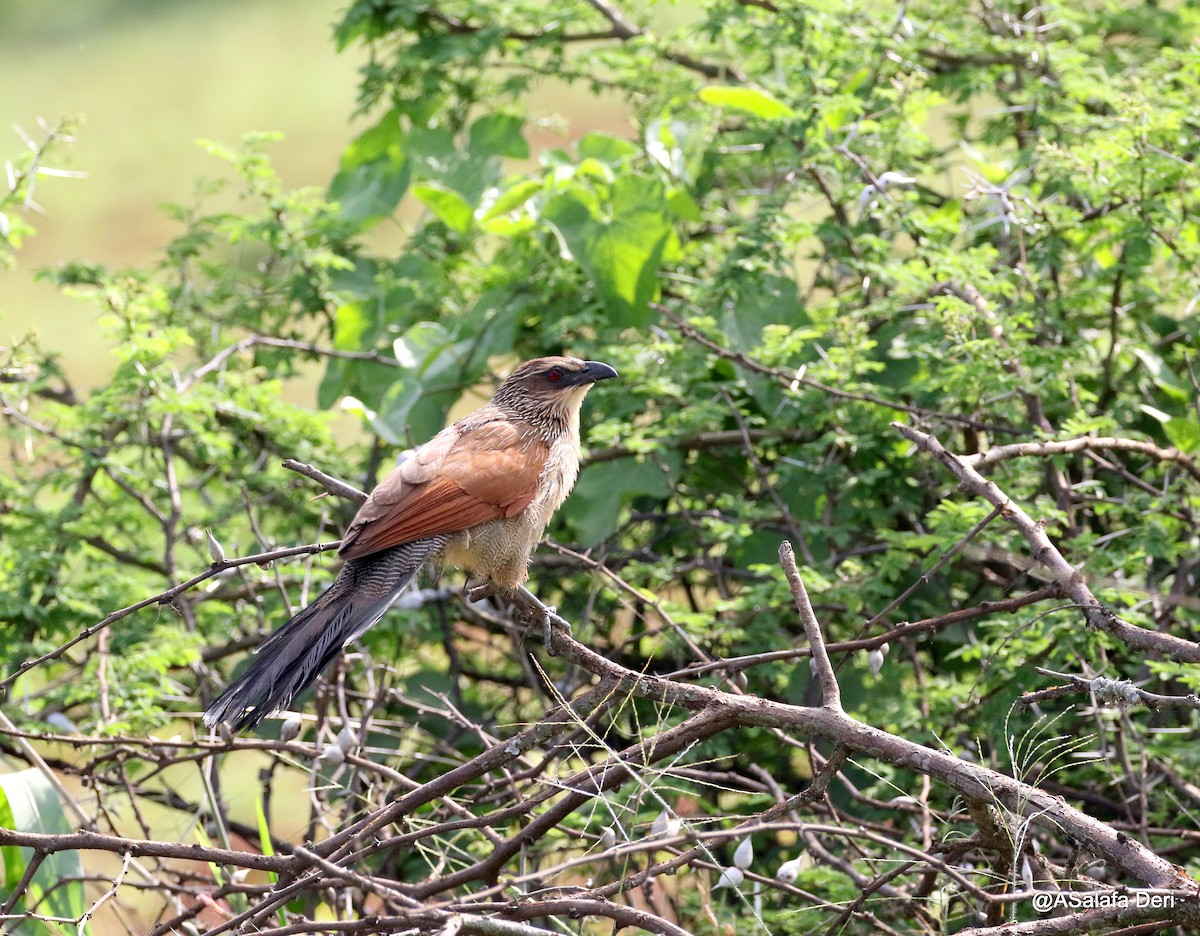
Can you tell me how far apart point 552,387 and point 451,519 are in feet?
2.21

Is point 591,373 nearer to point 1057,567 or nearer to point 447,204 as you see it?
point 447,204

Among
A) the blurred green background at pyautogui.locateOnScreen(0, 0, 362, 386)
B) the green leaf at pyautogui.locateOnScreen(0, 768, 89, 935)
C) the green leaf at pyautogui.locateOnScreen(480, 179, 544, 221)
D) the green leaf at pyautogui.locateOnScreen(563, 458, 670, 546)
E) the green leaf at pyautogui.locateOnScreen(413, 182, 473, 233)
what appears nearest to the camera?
the green leaf at pyautogui.locateOnScreen(0, 768, 89, 935)

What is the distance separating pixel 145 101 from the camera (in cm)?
1480

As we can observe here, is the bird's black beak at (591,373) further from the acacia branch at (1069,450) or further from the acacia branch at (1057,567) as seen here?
the acacia branch at (1057,567)

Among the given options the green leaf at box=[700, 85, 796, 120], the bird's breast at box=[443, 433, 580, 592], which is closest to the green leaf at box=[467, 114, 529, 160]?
the green leaf at box=[700, 85, 796, 120]

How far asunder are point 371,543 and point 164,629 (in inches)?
41.2

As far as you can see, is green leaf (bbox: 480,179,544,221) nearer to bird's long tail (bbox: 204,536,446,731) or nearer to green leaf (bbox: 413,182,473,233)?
green leaf (bbox: 413,182,473,233)

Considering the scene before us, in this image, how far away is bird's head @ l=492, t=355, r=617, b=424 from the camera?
337 centimetres

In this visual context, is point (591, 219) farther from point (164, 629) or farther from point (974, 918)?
point (974, 918)

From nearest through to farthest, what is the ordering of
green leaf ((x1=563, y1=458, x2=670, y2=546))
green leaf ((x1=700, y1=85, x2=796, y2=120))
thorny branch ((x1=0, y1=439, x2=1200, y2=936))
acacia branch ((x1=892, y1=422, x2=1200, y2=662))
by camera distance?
thorny branch ((x1=0, y1=439, x2=1200, y2=936)), acacia branch ((x1=892, y1=422, x2=1200, y2=662)), green leaf ((x1=563, y1=458, x2=670, y2=546)), green leaf ((x1=700, y1=85, x2=796, y2=120))

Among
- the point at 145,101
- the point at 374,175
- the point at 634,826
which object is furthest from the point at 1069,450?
the point at 145,101

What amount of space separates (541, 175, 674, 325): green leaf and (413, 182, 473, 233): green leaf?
496 mm

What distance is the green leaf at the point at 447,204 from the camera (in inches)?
168

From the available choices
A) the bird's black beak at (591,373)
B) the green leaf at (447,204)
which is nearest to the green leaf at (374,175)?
the green leaf at (447,204)
